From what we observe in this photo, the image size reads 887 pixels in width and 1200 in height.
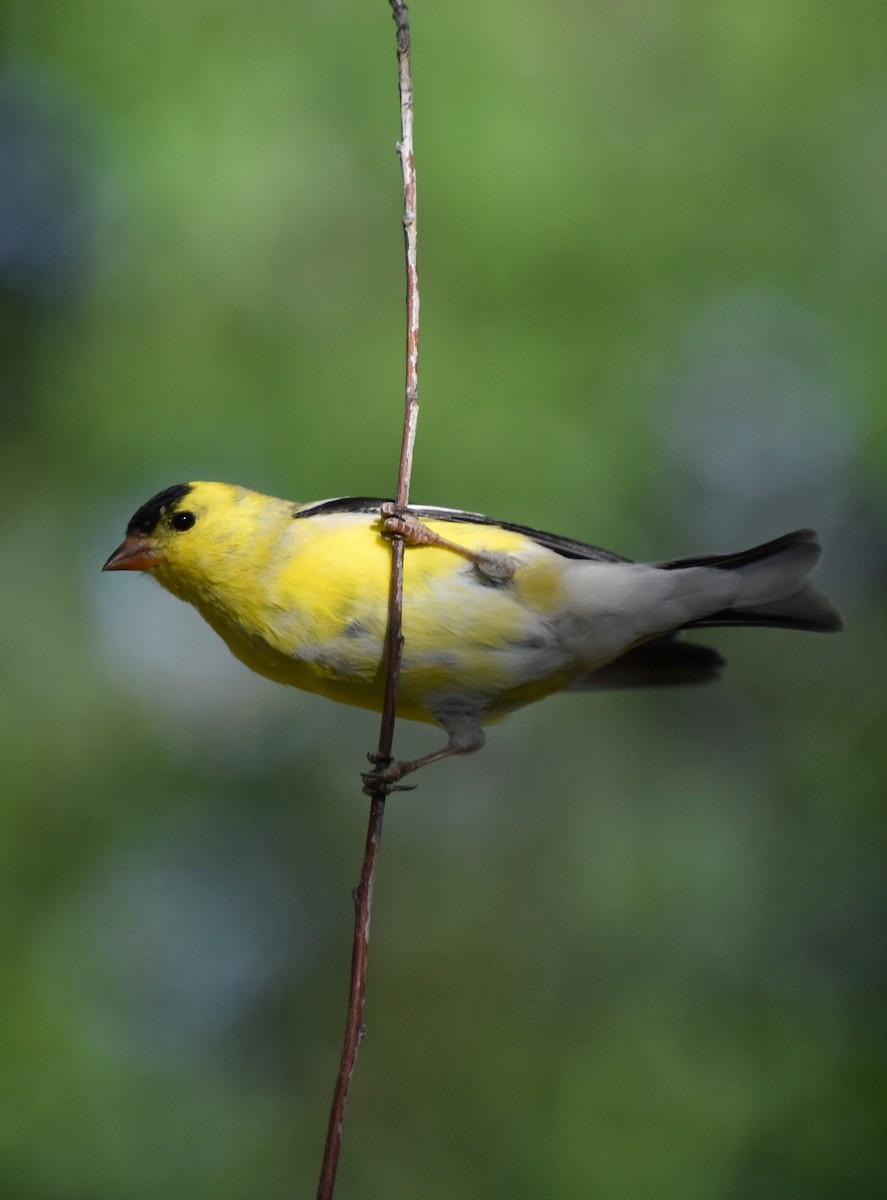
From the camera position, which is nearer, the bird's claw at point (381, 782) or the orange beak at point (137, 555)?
the bird's claw at point (381, 782)

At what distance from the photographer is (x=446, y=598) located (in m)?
3.15

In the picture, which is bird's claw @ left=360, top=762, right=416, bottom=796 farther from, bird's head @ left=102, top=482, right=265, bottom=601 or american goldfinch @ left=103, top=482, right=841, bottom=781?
bird's head @ left=102, top=482, right=265, bottom=601

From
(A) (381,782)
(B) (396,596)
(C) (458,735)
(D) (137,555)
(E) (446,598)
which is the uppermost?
(D) (137,555)

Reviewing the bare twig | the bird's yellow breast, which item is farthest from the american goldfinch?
the bare twig

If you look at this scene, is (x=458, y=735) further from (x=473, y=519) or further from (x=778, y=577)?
(x=778, y=577)

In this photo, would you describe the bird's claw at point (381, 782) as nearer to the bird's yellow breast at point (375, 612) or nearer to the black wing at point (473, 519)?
the bird's yellow breast at point (375, 612)

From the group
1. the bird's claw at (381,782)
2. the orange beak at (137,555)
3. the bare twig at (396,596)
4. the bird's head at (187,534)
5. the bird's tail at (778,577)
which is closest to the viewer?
the bare twig at (396,596)

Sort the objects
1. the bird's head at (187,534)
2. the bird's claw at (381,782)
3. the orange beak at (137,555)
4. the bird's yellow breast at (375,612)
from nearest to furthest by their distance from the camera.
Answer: the bird's claw at (381,782)
the bird's yellow breast at (375,612)
the bird's head at (187,534)
the orange beak at (137,555)

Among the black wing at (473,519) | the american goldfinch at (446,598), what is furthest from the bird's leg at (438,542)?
the black wing at (473,519)

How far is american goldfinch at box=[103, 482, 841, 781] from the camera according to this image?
306 cm

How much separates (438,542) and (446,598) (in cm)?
15

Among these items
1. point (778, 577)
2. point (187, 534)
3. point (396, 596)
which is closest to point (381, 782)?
point (396, 596)

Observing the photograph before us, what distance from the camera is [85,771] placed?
845cm

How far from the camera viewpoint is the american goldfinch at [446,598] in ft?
10.0
